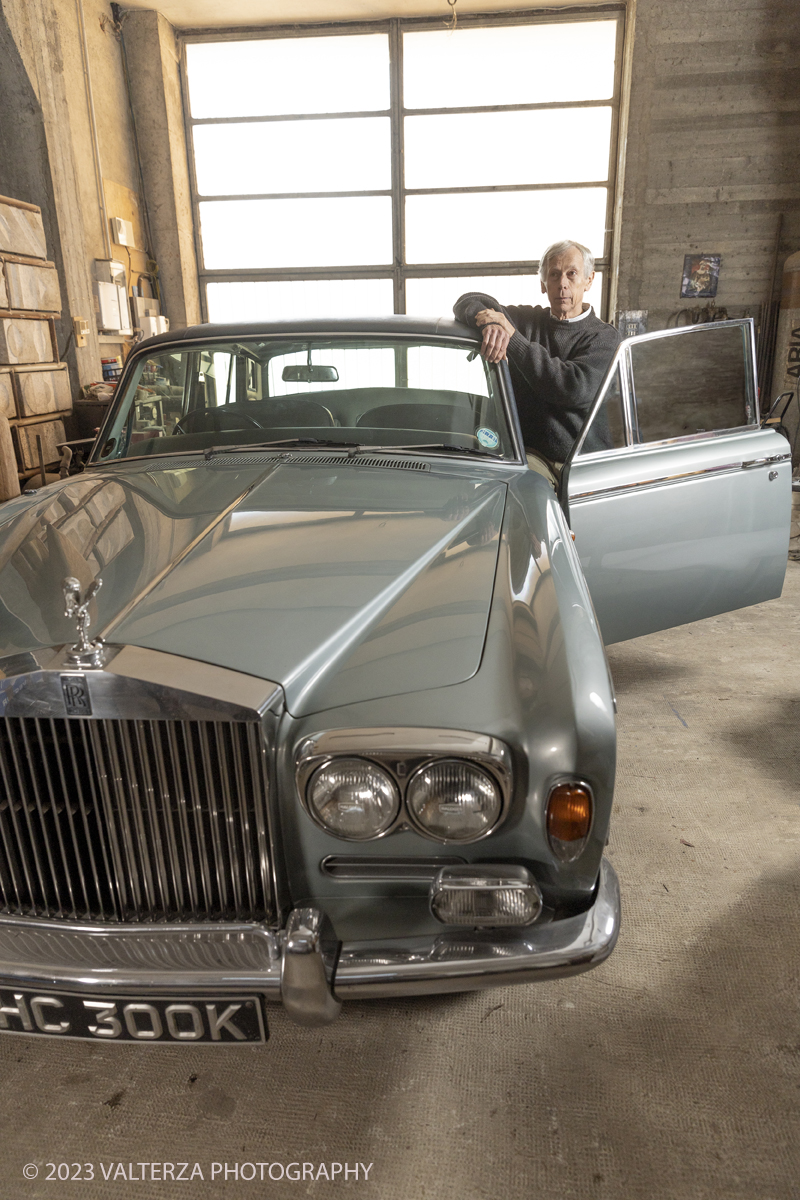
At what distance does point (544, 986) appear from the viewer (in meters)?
1.90

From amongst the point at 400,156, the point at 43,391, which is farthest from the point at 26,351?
the point at 400,156

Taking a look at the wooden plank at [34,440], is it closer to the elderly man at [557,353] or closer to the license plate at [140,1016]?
the elderly man at [557,353]

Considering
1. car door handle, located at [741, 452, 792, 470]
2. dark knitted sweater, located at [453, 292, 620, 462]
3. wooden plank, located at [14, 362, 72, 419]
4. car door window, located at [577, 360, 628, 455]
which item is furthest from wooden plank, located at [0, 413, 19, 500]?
car door handle, located at [741, 452, 792, 470]

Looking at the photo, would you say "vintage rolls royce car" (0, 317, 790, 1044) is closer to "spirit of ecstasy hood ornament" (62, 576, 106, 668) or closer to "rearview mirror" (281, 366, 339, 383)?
"spirit of ecstasy hood ornament" (62, 576, 106, 668)

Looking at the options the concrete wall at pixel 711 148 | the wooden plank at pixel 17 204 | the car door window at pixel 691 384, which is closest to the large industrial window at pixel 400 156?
the concrete wall at pixel 711 148

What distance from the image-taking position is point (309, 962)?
1.27 metres

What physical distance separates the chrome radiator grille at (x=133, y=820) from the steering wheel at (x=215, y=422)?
61.2 inches

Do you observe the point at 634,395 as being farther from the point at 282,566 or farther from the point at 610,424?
the point at 282,566

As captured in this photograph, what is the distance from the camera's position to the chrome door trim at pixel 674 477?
274 centimetres

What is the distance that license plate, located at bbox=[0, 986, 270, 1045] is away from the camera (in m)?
1.29

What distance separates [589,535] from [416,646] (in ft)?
4.83

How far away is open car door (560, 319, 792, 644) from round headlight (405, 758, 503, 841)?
5.28ft

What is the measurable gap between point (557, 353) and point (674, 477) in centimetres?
81

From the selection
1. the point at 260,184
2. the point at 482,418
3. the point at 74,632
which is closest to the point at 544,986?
the point at 74,632
